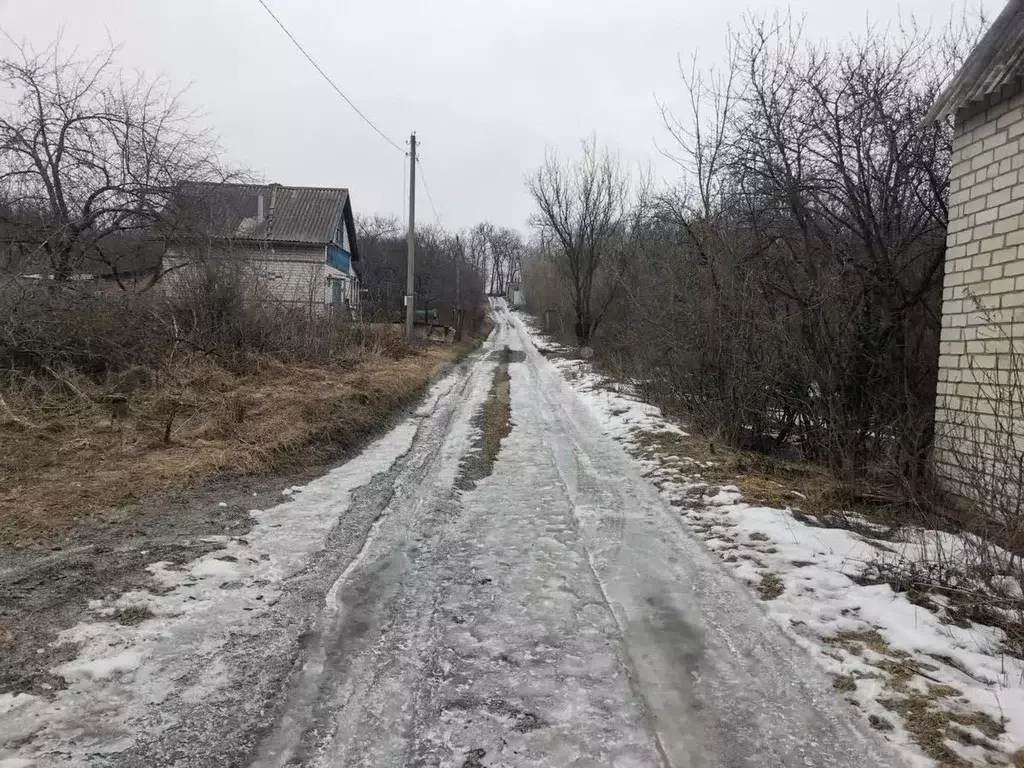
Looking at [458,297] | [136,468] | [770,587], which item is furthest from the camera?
[458,297]

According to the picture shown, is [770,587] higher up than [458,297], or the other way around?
[458,297]

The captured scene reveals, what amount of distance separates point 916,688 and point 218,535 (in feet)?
14.9

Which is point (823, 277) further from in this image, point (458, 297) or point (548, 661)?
point (458, 297)

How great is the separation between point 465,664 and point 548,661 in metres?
0.42

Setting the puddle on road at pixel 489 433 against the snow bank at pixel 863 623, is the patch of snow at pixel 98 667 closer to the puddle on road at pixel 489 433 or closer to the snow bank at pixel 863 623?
the snow bank at pixel 863 623

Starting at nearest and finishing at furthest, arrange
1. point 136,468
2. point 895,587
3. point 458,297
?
1. point 895,587
2. point 136,468
3. point 458,297

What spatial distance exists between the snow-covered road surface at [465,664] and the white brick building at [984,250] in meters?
3.03

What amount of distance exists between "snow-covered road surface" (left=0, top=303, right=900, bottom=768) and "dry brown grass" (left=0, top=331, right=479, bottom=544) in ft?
4.86

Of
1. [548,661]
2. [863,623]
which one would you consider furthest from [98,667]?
[863,623]

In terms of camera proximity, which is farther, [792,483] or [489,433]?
[489,433]

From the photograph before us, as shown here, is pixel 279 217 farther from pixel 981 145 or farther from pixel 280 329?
pixel 981 145

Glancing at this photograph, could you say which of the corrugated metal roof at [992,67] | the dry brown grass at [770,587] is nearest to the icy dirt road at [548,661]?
the dry brown grass at [770,587]

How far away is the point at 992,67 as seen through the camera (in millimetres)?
5656

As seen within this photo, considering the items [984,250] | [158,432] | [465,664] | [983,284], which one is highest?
[984,250]
